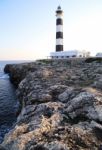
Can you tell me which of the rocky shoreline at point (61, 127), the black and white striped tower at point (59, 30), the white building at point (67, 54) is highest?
the black and white striped tower at point (59, 30)

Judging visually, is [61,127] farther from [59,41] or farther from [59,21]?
[59,21]

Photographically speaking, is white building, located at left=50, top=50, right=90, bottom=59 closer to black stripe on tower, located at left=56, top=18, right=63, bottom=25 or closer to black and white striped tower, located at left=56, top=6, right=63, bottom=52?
black and white striped tower, located at left=56, top=6, right=63, bottom=52

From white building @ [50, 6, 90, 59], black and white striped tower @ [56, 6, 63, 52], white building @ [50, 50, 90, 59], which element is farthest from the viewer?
white building @ [50, 50, 90, 59]

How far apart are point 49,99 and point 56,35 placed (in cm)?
5675

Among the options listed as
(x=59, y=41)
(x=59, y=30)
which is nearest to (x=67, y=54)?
(x=59, y=41)

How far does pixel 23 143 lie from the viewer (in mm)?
10023

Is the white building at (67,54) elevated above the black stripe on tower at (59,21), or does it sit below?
below

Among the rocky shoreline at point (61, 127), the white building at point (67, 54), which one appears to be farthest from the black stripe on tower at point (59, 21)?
the rocky shoreline at point (61, 127)

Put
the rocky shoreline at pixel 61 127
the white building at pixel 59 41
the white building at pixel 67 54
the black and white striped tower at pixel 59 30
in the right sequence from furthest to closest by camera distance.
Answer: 1. the white building at pixel 67 54
2. the white building at pixel 59 41
3. the black and white striped tower at pixel 59 30
4. the rocky shoreline at pixel 61 127

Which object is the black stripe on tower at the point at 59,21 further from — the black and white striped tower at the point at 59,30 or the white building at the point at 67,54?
the white building at the point at 67,54

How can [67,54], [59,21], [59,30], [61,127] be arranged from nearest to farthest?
1. [61,127]
2. [59,30]
3. [59,21]
4. [67,54]

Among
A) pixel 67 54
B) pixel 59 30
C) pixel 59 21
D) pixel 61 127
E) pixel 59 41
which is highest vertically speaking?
pixel 59 21

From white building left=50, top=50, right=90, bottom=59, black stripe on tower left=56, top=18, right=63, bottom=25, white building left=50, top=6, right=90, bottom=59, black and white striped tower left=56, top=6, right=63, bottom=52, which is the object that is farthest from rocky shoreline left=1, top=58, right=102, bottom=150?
white building left=50, top=50, right=90, bottom=59

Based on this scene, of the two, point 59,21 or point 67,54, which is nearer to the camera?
point 59,21
